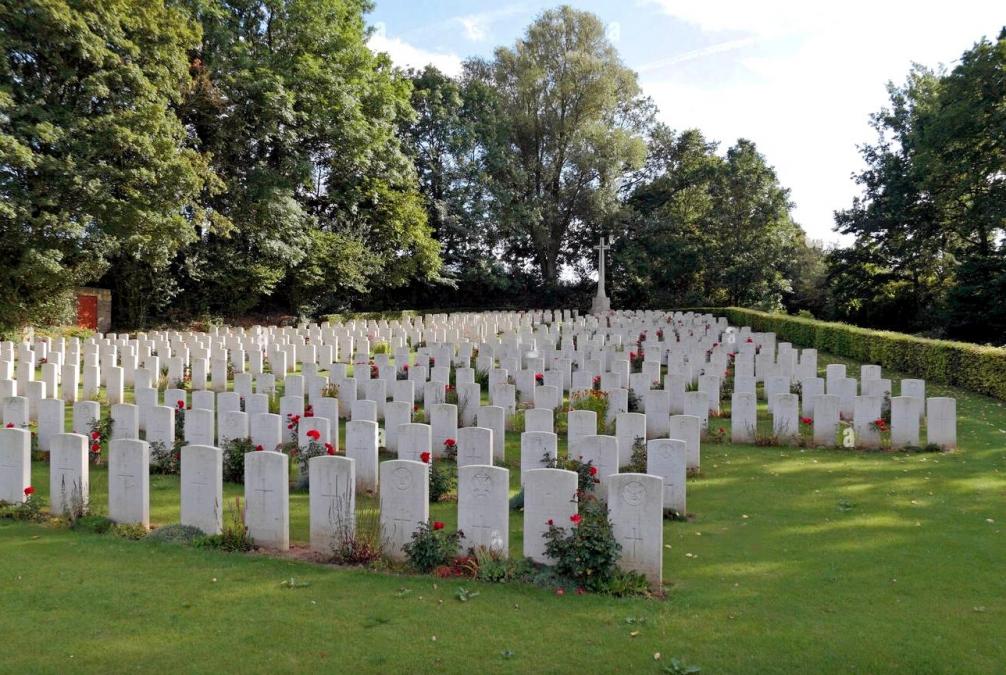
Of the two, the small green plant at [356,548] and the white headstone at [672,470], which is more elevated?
the white headstone at [672,470]

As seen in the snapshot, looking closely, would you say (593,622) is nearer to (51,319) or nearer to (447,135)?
(51,319)

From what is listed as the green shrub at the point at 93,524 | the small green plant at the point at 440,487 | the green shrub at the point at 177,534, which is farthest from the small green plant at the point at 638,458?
the green shrub at the point at 93,524

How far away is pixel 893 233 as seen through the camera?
33.8 meters

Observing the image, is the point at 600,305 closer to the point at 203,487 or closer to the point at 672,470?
the point at 672,470

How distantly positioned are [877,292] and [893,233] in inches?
114

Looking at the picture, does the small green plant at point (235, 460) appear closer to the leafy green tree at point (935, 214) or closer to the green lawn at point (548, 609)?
the green lawn at point (548, 609)

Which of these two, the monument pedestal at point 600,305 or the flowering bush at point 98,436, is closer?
the flowering bush at point 98,436

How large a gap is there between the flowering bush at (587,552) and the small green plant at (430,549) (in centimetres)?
77

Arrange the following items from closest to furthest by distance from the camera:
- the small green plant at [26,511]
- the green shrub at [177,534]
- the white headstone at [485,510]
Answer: the white headstone at [485,510] < the green shrub at [177,534] < the small green plant at [26,511]

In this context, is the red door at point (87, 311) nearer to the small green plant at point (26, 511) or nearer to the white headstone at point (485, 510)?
the small green plant at point (26, 511)

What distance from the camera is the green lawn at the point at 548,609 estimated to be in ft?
13.2

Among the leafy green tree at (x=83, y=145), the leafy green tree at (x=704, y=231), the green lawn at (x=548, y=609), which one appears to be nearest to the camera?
the green lawn at (x=548, y=609)

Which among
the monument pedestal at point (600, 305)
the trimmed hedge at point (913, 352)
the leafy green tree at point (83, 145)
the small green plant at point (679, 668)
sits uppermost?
the leafy green tree at point (83, 145)

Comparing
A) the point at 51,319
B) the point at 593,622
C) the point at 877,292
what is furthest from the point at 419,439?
the point at 877,292
